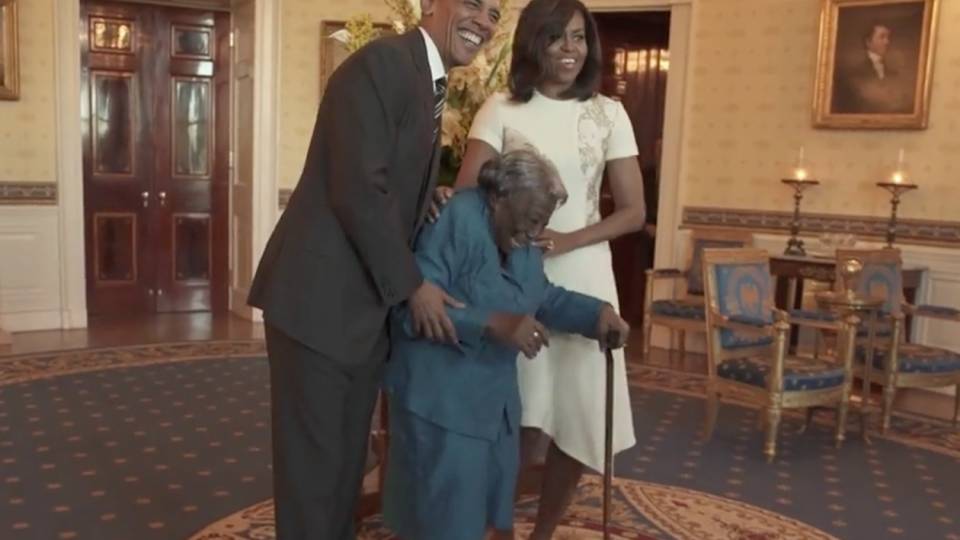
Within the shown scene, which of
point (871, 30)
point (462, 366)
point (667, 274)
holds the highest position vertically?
point (871, 30)

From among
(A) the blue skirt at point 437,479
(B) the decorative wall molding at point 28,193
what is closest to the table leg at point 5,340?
(B) the decorative wall molding at point 28,193

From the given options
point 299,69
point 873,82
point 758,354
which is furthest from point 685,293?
point 299,69

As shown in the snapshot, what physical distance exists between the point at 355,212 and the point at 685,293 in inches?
198

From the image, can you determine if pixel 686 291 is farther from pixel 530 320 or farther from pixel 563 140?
pixel 530 320

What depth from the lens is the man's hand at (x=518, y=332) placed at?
6.36ft

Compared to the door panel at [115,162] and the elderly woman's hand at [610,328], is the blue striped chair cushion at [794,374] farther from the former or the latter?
the door panel at [115,162]

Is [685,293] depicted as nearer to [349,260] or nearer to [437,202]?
[437,202]

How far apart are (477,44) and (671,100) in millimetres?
5102

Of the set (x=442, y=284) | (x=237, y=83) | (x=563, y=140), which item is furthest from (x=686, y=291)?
(x=442, y=284)

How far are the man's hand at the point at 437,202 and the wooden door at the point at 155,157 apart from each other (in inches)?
223

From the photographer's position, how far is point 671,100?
6.86 m

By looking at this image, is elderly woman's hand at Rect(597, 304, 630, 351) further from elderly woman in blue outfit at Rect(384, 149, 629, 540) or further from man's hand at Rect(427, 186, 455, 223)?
man's hand at Rect(427, 186, 455, 223)

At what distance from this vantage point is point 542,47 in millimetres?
2387

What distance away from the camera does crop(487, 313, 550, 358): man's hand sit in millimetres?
1938
